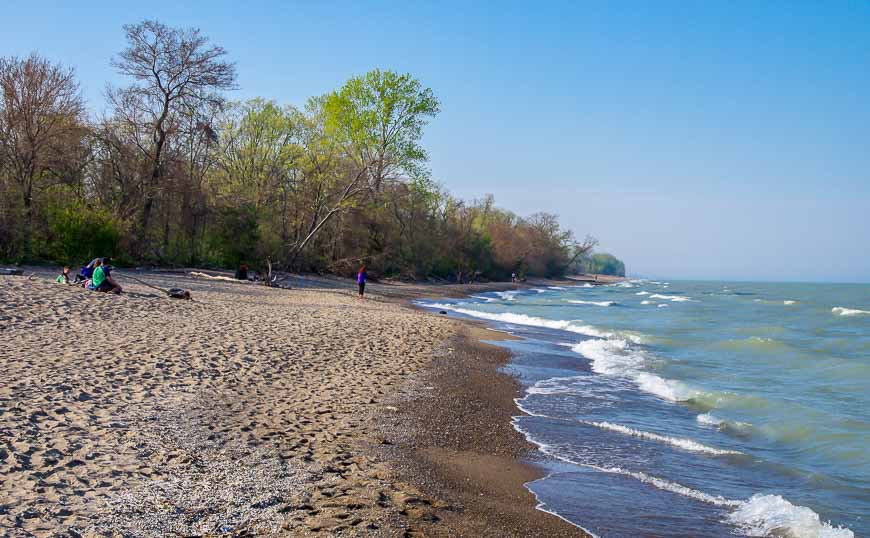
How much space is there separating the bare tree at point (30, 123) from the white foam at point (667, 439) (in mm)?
25429

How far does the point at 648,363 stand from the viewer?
18.2m

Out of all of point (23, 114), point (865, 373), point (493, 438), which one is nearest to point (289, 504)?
point (493, 438)

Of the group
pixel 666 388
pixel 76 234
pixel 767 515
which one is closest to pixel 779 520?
pixel 767 515

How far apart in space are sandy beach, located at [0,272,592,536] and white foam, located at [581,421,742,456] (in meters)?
1.68

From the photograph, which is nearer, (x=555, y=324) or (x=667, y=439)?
(x=667, y=439)

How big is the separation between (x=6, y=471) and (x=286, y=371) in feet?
19.1

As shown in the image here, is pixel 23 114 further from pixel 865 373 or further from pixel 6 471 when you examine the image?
pixel 865 373

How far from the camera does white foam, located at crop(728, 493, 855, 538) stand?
6.17 meters

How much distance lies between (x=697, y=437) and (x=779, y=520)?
11.6ft

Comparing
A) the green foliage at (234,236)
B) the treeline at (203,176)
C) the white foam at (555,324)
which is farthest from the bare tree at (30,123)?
the white foam at (555,324)

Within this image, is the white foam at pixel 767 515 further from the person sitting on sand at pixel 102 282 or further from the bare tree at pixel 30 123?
the bare tree at pixel 30 123

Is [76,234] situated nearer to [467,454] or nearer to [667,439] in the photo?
[467,454]

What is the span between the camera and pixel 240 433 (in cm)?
732

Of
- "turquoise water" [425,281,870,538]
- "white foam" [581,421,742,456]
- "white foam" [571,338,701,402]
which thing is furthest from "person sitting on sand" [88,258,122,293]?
"white foam" [581,421,742,456]
